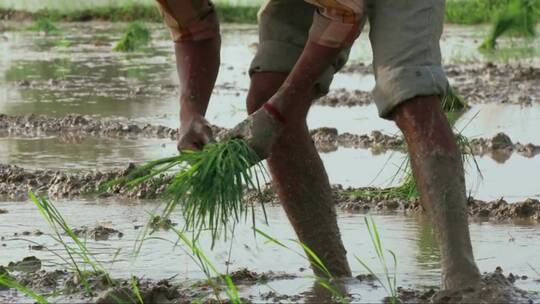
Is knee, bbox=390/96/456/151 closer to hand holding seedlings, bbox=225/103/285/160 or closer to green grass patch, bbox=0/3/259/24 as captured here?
hand holding seedlings, bbox=225/103/285/160

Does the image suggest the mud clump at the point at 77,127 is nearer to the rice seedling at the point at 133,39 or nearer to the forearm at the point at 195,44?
the forearm at the point at 195,44

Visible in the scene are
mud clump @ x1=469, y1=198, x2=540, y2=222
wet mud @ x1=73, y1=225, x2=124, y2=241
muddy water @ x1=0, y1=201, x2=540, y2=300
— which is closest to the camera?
muddy water @ x1=0, y1=201, x2=540, y2=300

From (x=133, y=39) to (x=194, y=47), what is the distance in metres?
10.3

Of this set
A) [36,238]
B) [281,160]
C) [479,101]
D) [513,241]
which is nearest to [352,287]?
[281,160]

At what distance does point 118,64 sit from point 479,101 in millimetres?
4669

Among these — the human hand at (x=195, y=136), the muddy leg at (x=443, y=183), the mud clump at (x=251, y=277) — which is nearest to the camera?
the muddy leg at (x=443, y=183)

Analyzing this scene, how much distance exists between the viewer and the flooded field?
4492 millimetres

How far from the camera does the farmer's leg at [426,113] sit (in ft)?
12.0

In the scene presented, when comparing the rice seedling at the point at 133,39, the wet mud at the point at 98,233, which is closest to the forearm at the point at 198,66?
the wet mud at the point at 98,233

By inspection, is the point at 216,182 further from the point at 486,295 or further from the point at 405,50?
the point at 486,295

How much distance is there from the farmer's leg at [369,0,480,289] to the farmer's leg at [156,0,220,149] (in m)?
→ 0.57

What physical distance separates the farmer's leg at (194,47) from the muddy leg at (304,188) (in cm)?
14

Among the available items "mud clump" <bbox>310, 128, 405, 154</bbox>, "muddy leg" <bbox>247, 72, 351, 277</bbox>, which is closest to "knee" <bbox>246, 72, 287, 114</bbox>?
"muddy leg" <bbox>247, 72, 351, 277</bbox>

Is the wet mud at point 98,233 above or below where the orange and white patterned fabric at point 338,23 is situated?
below
